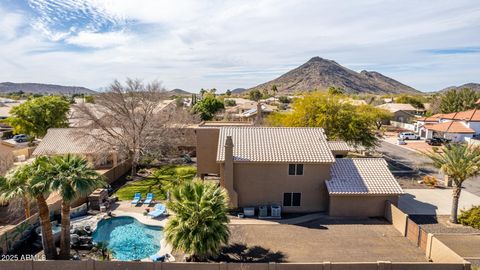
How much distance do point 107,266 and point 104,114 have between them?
22055mm

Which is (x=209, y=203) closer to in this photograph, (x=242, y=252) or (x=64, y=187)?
(x=242, y=252)

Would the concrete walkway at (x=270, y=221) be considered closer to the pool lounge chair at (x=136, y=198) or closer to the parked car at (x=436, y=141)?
the pool lounge chair at (x=136, y=198)

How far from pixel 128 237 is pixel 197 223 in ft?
25.4

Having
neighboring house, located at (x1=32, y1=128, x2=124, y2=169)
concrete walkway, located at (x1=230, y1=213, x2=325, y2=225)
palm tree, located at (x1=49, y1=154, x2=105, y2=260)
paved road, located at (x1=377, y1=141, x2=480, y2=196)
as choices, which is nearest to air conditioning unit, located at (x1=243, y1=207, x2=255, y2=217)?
concrete walkway, located at (x1=230, y1=213, x2=325, y2=225)

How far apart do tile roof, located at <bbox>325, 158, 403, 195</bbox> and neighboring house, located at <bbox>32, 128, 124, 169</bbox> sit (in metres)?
22.0

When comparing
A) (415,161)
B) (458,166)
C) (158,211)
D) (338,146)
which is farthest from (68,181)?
(415,161)

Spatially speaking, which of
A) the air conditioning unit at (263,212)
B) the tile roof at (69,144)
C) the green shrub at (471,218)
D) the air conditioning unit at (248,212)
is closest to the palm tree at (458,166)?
the green shrub at (471,218)

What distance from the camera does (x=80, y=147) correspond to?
35.0 meters

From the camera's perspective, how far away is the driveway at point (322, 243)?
17344 mm

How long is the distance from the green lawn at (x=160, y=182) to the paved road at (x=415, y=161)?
2552 centimetres

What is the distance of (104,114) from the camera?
33531 millimetres

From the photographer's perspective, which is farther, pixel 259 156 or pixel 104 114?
pixel 104 114

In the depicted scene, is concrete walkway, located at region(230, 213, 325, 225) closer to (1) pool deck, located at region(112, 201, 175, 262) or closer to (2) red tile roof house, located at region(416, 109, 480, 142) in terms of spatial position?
(1) pool deck, located at region(112, 201, 175, 262)

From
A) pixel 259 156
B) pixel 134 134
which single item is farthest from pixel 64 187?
pixel 134 134
